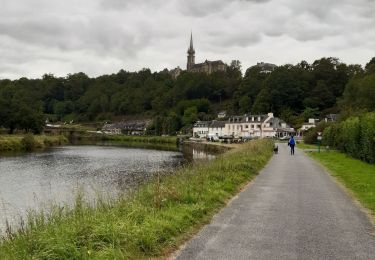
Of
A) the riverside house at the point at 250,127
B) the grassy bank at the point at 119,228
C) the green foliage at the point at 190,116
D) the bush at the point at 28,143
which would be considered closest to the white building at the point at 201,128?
the riverside house at the point at 250,127

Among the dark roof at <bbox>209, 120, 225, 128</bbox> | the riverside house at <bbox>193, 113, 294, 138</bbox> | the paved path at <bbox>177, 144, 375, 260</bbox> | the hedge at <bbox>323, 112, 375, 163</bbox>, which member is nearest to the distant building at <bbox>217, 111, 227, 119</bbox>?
the dark roof at <bbox>209, 120, 225, 128</bbox>

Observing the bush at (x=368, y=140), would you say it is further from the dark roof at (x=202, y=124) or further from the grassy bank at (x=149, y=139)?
A: the dark roof at (x=202, y=124)

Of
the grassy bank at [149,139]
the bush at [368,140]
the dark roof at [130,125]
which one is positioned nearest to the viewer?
the bush at [368,140]

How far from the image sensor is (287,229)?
32.1 ft

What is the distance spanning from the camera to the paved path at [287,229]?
8.01 meters

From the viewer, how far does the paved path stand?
8.01 m

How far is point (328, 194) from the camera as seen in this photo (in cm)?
1517

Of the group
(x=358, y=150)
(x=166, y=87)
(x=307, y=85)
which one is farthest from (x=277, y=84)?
(x=358, y=150)

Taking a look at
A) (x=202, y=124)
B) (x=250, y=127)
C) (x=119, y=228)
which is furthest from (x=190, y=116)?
(x=119, y=228)

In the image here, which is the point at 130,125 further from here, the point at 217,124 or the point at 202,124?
the point at 217,124

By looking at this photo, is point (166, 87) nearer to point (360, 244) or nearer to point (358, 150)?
point (358, 150)

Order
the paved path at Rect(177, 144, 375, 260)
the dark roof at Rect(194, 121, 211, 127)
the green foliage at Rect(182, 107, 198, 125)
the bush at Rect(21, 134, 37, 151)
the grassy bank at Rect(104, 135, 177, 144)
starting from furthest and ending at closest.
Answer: the green foliage at Rect(182, 107, 198, 125), the dark roof at Rect(194, 121, 211, 127), the grassy bank at Rect(104, 135, 177, 144), the bush at Rect(21, 134, 37, 151), the paved path at Rect(177, 144, 375, 260)

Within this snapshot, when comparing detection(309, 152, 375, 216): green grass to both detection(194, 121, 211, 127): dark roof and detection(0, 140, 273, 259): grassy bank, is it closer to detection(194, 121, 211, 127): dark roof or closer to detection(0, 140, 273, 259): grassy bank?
detection(0, 140, 273, 259): grassy bank

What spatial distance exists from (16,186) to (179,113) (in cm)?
13083
